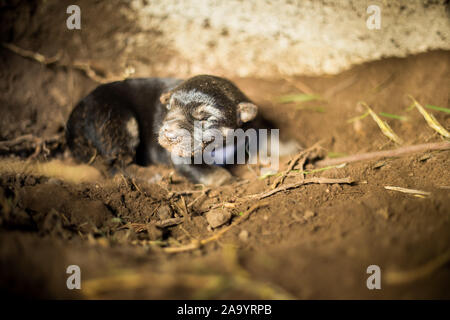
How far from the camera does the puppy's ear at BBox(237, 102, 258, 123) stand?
12.5 feet

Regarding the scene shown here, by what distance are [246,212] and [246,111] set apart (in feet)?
5.06

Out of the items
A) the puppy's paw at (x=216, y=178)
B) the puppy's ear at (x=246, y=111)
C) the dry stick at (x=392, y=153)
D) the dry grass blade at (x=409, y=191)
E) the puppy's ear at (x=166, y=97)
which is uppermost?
the puppy's ear at (x=166, y=97)

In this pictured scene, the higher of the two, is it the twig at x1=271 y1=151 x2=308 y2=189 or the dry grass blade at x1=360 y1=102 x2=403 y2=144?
the dry grass blade at x1=360 y1=102 x2=403 y2=144

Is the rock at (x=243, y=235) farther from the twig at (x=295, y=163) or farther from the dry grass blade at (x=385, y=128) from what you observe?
the dry grass blade at (x=385, y=128)

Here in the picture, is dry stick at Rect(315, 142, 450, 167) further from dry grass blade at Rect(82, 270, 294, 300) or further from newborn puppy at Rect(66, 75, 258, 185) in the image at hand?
dry grass blade at Rect(82, 270, 294, 300)

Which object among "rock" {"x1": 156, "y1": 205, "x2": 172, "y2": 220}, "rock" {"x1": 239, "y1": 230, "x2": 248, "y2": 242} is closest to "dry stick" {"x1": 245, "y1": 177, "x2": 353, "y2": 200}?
"rock" {"x1": 239, "y1": 230, "x2": 248, "y2": 242}

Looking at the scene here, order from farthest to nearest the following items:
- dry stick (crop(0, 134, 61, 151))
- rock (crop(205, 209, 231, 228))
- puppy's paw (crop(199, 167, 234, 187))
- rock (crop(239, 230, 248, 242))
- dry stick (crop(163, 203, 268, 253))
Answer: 1. dry stick (crop(0, 134, 61, 151))
2. puppy's paw (crop(199, 167, 234, 187))
3. rock (crop(205, 209, 231, 228))
4. rock (crop(239, 230, 248, 242))
5. dry stick (crop(163, 203, 268, 253))

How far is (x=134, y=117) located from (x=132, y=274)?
316 centimetres

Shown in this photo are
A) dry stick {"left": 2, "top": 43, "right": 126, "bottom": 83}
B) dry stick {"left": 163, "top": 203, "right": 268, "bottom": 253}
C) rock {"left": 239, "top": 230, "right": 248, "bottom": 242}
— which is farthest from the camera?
dry stick {"left": 2, "top": 43, "right": 126, "bottom": 83}

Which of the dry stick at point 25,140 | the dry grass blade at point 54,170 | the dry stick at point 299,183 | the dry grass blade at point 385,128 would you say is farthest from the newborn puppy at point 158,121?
the dry grass blade at point 385,128

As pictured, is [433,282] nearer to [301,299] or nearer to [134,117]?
[301,299]

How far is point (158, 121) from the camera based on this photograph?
4.26 m

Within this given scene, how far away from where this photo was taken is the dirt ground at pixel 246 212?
5.56 feet

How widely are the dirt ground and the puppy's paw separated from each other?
6.3 inches
